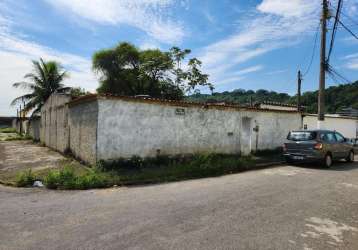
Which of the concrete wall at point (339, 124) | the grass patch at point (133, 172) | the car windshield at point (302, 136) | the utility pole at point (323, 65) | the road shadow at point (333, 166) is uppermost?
the utility pole at point (323, 65)

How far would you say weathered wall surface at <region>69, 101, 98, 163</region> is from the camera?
10484 mm

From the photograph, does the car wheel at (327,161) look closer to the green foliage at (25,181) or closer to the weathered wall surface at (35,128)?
the green foliage at (25,181)

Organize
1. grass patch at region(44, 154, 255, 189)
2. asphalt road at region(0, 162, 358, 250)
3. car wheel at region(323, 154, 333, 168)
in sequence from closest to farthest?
asphalt road at region(0, 162, 358, 250)
grass patch at region(44, 154, 255, 189)
car wheel at region(323, 154, 333, 168)

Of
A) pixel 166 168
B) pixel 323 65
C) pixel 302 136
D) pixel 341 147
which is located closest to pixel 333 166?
pixel 341 147

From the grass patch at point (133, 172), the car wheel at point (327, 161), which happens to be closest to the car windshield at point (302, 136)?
the car wheel at point (327, 161)

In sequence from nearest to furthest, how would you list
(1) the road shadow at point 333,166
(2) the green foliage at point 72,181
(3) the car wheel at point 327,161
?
(2) the green foliage at point 72,181, (1) the road shadow at point 333,166, (3) the car wheel at point 327,161

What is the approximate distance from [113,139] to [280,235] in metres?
7.32

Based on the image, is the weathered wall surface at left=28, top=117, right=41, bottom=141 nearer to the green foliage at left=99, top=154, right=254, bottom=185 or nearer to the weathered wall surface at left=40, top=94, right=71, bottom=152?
the weathered wall surface at left=40, top=94, right=71, bottom=152

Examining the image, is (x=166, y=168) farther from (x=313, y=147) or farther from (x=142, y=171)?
(x=313, y=147)

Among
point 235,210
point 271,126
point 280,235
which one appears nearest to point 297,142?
point 271,126

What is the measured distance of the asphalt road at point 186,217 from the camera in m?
4.25

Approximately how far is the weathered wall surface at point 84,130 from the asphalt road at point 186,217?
10.0 ft

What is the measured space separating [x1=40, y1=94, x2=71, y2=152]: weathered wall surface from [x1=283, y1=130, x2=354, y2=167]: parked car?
37.3 feet

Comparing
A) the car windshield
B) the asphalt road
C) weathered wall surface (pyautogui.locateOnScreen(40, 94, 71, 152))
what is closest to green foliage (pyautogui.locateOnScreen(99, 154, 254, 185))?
the asphalt road
